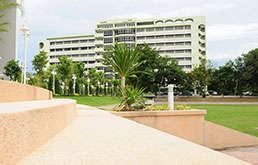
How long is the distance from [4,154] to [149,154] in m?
1.43

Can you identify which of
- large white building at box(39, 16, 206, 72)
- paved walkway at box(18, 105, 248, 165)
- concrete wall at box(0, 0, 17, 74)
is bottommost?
paved walkway at box(18, 105, 248, 165)

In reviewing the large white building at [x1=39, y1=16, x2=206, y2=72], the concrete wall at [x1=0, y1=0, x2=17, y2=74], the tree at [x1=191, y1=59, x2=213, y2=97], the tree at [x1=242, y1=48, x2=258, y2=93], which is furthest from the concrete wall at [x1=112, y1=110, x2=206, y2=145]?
the large white building at [x1=39, y1=16, x2=206, y2=72]

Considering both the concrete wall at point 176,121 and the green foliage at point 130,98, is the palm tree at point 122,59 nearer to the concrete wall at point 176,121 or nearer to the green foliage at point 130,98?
the green foliage at point 130,98

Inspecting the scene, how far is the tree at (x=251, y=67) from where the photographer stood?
43375 mm

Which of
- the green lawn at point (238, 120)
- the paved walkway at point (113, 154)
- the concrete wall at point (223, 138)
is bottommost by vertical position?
the green lawn at point (238, 120)

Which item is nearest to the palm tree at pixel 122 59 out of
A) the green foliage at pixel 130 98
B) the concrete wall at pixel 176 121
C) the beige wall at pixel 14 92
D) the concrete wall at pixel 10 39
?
the green foliage at pixel 130 98

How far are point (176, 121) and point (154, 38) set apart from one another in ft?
233

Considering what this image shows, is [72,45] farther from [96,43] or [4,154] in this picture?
[4,154]

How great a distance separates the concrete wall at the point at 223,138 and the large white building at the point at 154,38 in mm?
62490

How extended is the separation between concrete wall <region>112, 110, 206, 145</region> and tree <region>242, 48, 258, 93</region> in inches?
1584

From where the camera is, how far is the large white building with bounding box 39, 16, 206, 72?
74.4 metres

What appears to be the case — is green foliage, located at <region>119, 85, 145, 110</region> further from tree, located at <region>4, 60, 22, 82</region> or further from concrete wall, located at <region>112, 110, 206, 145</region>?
tree, located at <region>4, 60, 22, 82</region>

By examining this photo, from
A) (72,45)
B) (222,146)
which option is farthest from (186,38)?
(222,146)

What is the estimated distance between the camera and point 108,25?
80750 millimetres
